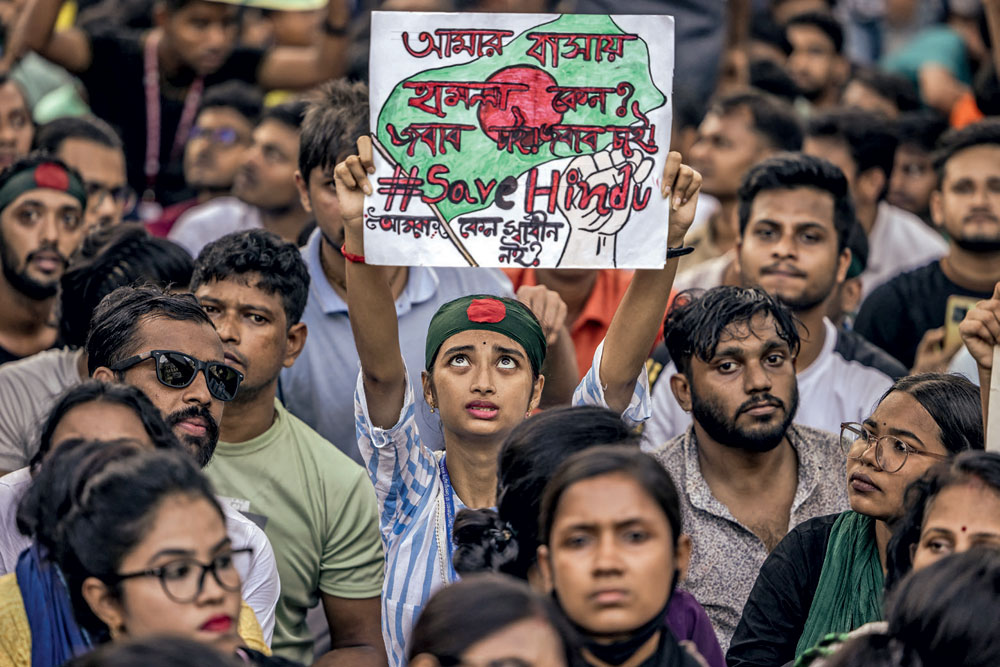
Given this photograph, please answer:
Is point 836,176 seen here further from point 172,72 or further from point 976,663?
point 172,72

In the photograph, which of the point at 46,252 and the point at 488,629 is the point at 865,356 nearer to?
the point at 488,629

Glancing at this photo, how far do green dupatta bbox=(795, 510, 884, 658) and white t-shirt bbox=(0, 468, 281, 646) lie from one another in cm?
140

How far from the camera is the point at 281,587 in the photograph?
14.0 feet

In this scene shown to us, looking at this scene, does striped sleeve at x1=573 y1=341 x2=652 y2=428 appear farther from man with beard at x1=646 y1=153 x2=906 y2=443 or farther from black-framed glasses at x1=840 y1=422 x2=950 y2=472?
man with beard at x1=646 y1=153 x2=906 y2=443

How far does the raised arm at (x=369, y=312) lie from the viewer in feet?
12.6

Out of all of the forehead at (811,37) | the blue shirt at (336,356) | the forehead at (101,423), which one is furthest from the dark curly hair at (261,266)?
the forehead at (811,37)

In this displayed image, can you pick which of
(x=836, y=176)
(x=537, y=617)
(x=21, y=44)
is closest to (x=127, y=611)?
(x=537, y=617)

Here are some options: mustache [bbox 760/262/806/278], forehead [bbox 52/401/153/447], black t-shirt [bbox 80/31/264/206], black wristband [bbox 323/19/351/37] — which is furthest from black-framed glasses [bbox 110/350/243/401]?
black wristband [bbox 323/19/351/37]

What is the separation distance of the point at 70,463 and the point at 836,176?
11.4 ft

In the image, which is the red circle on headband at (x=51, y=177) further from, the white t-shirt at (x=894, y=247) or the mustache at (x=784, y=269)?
the white t-shirt at (x=894, y=247)

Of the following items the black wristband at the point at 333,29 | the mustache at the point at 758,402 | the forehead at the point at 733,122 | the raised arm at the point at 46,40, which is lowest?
the mustache at the point at 758,402

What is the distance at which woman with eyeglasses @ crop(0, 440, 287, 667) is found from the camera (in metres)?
2.82

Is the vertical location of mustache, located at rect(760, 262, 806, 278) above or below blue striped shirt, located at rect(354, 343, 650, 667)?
above

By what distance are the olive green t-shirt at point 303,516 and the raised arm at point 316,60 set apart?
3938 mm
